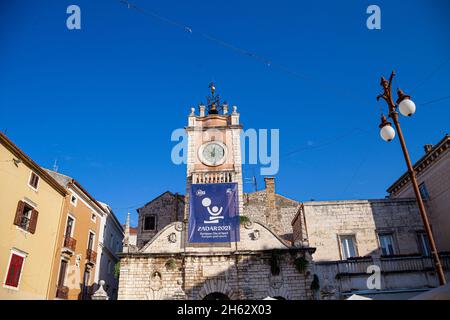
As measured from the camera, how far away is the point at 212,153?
22.9 m

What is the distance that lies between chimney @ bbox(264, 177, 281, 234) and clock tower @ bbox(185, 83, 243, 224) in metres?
8.43

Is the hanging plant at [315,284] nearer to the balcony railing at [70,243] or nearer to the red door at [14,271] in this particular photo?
the balcony railing at [70,243]

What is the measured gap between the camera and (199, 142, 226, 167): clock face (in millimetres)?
22594

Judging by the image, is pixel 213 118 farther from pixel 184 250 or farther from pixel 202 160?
pixel 184 250

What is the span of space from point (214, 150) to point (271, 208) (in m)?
9.31

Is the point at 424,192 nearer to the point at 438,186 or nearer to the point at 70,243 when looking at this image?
the point at 438,186

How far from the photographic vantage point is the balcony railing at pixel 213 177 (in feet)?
69.3

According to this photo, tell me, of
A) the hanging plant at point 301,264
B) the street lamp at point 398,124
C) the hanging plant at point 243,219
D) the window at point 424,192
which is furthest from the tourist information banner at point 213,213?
the window at point 424,192

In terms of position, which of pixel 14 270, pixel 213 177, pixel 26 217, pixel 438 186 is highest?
pixel 213 177

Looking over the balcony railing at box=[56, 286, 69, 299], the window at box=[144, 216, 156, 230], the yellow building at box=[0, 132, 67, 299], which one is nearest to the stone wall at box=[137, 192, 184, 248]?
the window at box=[144, 216, 156, 230]

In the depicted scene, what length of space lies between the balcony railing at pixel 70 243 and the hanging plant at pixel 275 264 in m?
11.9

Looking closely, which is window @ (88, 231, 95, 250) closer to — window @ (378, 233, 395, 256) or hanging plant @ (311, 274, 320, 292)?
hanging plant @ (311, 274, 320, 292)

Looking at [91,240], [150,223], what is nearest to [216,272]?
[91,240]
